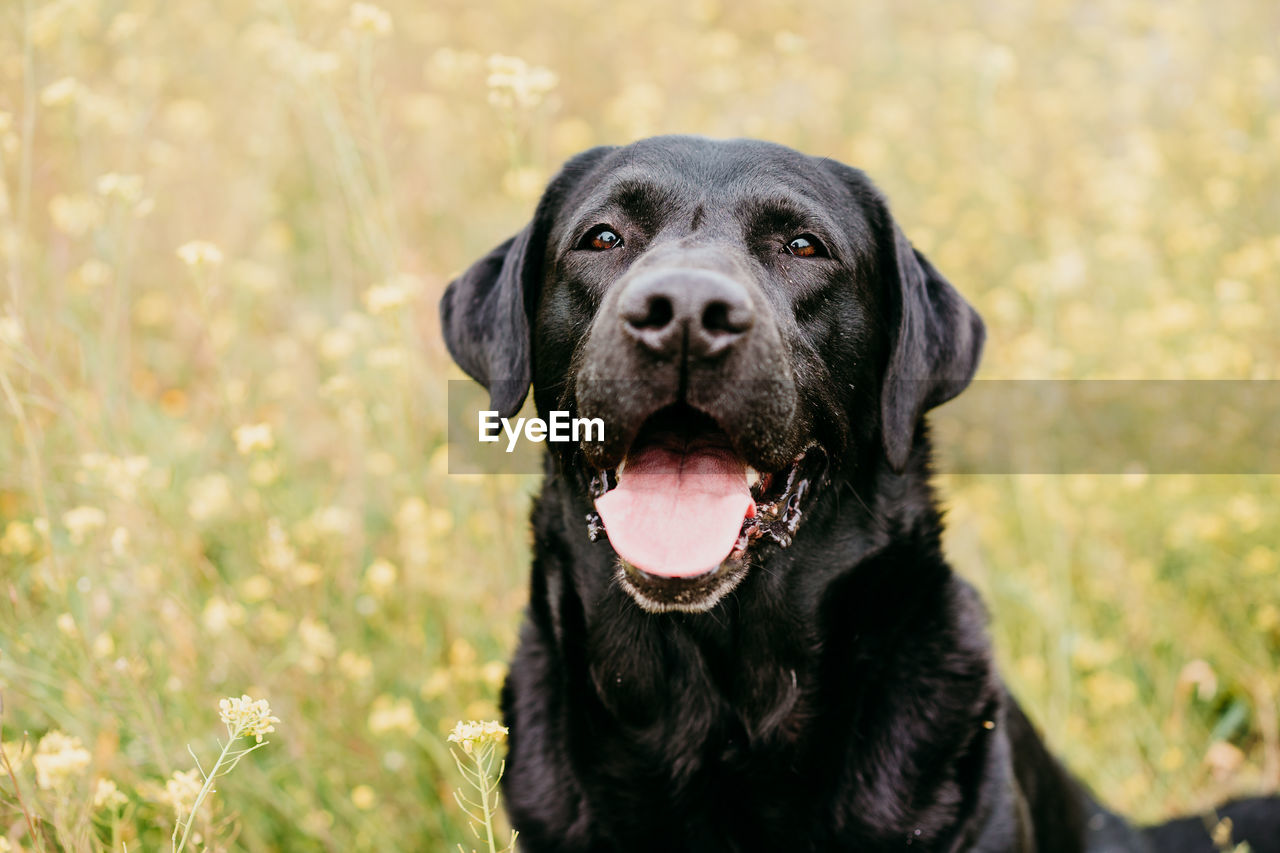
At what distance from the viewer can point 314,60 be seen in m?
2.80

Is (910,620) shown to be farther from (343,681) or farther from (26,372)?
(26,372)

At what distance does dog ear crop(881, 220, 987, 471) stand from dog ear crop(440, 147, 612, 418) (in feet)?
2.82

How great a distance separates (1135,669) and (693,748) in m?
2.07

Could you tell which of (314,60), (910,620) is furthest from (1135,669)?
(314,60)

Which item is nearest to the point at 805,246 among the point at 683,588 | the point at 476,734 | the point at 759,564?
the point at 759,564

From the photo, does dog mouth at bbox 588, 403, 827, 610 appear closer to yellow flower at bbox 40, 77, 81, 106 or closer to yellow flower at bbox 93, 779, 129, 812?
yellow flower at bbox 93, 779, 129, 812

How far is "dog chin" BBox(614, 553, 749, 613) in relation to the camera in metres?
1.99

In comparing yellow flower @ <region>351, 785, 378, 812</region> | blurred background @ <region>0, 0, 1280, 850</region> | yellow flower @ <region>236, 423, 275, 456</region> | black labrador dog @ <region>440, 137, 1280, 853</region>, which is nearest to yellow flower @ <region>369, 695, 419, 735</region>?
blurred background @ <region>0, 0, 1280, 850</region>

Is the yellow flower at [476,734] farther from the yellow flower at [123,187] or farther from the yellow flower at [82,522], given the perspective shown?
the yellow flower at [123,187]

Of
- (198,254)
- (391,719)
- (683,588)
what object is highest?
(198,254)

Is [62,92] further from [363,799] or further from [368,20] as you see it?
[363,799]

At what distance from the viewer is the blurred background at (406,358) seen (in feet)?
8.53

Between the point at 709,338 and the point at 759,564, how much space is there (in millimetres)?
599

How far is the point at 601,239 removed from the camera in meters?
2.39
